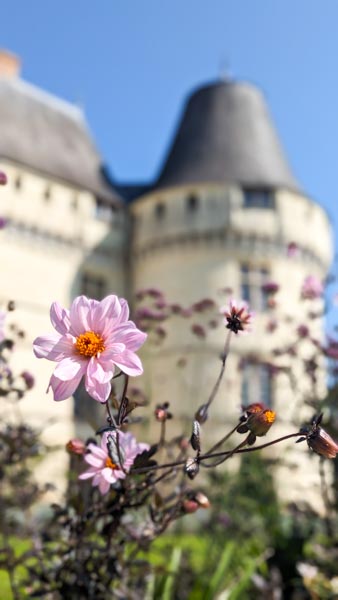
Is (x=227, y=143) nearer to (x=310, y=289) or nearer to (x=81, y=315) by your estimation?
(x=310, y=289)

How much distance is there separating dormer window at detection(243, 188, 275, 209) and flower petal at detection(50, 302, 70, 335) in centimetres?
1760

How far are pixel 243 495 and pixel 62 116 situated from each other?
50.6 feet

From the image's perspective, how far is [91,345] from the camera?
59.4 inches

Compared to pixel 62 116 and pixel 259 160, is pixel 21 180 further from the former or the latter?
pixel 259 160

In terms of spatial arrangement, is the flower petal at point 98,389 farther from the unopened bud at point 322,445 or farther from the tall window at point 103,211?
the tall window at point 103,211

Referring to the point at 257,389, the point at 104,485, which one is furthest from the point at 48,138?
the point at 104,485

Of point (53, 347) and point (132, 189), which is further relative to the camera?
point (132, 189)

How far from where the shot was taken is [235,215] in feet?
60.4

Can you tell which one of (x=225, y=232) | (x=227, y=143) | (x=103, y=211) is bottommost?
(x=225, y=232)

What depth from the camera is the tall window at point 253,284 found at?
18047 mm

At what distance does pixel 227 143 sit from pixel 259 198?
202 cm

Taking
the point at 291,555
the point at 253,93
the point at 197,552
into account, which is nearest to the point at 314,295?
the point at 291,555

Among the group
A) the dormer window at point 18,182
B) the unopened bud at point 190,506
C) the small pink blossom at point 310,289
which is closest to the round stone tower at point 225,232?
the dormer window at point 18,182

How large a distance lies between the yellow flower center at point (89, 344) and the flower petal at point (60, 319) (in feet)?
0.18
